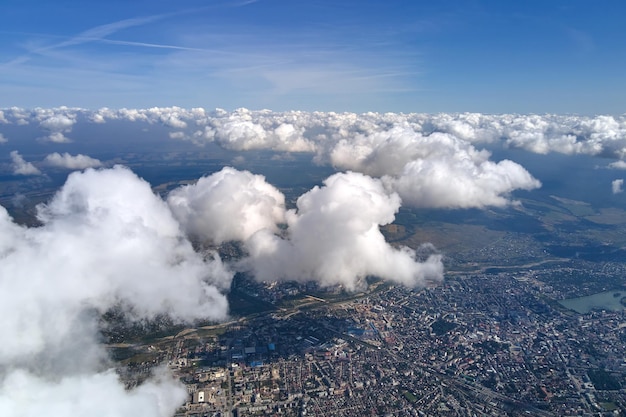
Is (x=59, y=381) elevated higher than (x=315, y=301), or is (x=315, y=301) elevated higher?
(x=59, y=381)

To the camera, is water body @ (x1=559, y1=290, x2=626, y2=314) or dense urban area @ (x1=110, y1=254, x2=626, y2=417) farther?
water body @ (x1=559, y1=290, x2=626, y2=314)

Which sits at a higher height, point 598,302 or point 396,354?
point 396,354

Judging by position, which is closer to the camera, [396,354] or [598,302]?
[396,354]

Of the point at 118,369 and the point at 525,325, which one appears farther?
the point at 525,325

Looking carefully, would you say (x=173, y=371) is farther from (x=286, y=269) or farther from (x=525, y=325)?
(x=525, y=325)

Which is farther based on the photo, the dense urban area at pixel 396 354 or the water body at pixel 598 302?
the water body at pixel 598 302

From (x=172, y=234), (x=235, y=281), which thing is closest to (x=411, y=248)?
(x=235, y=281)

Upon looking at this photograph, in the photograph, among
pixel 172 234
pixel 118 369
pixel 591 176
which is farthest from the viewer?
pixel 591 176

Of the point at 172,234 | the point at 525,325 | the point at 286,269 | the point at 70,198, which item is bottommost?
the point at 525,325
